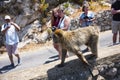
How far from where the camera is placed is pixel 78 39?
8258mm

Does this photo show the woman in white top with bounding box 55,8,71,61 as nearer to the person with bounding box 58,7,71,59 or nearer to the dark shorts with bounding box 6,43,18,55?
the person with bounding box 58,7,71,59

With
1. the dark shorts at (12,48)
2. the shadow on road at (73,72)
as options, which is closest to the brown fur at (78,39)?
the shadow on road at (73,72)

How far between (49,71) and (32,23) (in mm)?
10233

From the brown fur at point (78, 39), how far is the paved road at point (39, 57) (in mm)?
4552

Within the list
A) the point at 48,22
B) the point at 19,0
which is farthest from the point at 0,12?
the point at 48,22

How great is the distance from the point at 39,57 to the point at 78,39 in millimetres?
6107

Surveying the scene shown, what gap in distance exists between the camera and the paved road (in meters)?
13.0

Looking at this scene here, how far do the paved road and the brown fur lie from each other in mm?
4552

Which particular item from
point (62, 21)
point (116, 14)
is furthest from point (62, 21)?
point (116, 14)

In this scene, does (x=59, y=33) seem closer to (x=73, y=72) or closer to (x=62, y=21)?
(x=73, y=72)

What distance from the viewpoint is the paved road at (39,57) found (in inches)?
513

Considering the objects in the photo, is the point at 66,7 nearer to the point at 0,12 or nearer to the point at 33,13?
the point at 33,13

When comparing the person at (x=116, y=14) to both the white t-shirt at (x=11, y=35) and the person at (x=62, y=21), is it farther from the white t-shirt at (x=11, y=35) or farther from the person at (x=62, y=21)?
the white t-shirt at (x=11, y=35)

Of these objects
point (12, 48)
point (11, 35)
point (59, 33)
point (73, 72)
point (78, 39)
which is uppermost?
point (59, 33)
